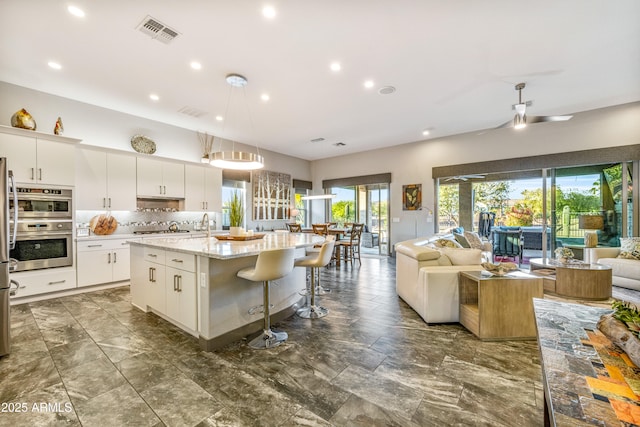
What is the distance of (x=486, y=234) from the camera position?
6.74 meters

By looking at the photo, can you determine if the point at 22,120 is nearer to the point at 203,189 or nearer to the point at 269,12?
the point at 203,189

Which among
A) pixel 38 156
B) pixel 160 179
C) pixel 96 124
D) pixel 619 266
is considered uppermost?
pixel 96 124

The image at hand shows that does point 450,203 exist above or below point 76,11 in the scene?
below

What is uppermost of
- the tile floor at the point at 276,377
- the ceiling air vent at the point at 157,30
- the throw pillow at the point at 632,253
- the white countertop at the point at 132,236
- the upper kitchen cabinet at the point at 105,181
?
the ceiling air vent at the point at 157,30

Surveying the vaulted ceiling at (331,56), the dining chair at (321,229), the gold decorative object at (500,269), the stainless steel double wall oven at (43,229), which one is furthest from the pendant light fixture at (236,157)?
the gold decorative object at (500,269)

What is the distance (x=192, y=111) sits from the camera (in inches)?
194

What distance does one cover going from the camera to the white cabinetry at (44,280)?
3.70m

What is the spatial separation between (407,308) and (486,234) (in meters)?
4.47

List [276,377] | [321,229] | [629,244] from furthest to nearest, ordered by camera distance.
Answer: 1. [321,229]
2. [629,244]
3. [276,377]

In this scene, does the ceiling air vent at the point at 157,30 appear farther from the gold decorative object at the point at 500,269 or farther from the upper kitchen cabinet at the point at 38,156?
the gold decorative object at the point at 500,269

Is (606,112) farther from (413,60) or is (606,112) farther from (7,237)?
(7,237)

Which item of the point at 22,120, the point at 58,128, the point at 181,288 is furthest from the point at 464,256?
the point at 22,120

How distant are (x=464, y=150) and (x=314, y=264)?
5308 millimetres

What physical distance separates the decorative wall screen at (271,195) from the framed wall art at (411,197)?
337cm
